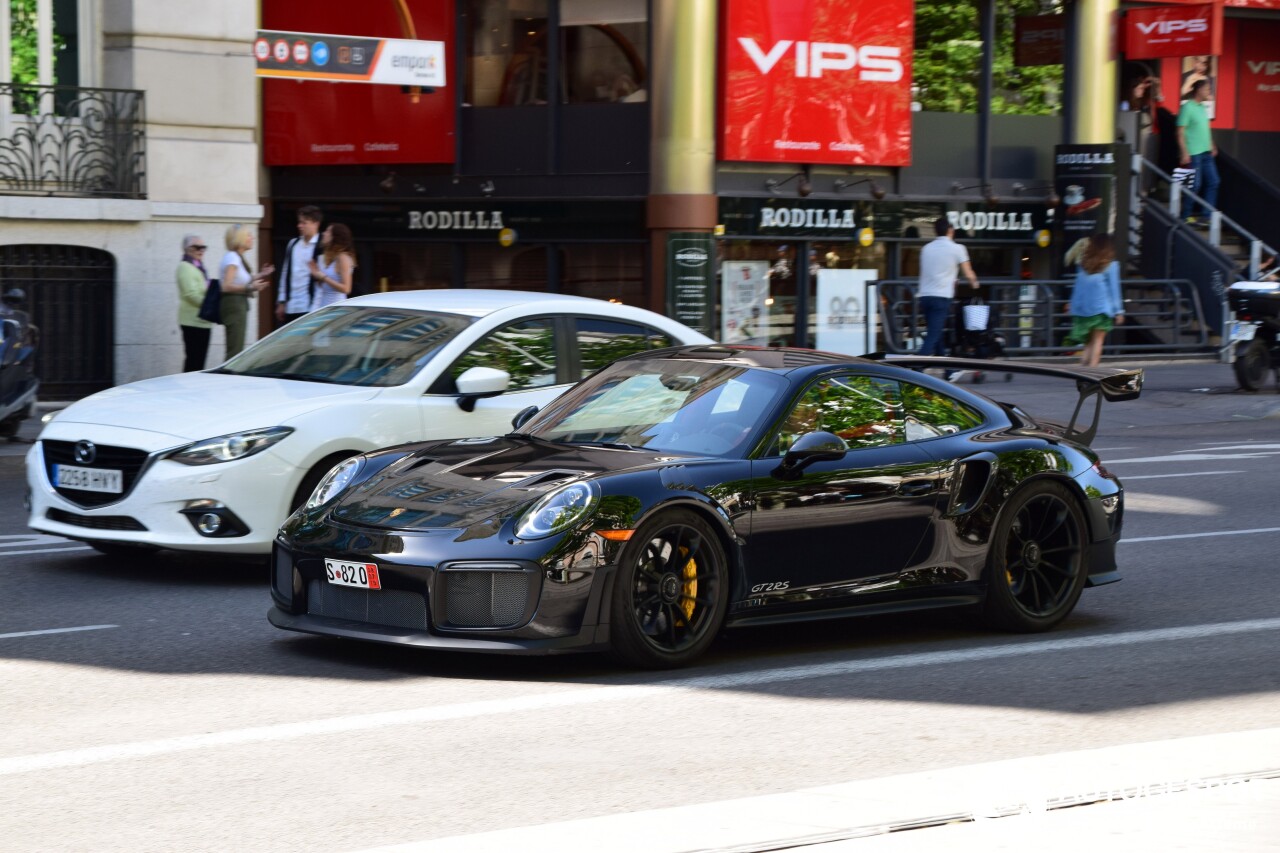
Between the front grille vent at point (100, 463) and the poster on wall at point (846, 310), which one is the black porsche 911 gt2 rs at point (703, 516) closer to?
the front grille vent at point (100, 463)

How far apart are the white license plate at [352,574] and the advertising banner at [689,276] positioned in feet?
52.7

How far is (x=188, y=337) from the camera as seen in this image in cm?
1777

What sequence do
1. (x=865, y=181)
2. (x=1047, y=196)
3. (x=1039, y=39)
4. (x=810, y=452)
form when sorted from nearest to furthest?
(x=810, y=452)
(x=865, y=181)
(x=1039, y=39)
(x=1047, y=196)

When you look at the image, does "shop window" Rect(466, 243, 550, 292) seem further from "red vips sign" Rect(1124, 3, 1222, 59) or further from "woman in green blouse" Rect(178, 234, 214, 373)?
"red vips sign" Rect(1124, 3, 1222, 59)

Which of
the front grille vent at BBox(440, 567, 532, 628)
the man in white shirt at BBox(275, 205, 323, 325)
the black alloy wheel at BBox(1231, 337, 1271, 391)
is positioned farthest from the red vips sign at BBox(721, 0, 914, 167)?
the front grille vent at BBox(440, 567, 532, 628)

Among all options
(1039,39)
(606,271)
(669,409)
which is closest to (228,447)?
(669,409)

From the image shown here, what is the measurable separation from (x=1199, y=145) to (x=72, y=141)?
16.6 m

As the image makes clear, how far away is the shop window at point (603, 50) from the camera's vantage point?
77.8 ft

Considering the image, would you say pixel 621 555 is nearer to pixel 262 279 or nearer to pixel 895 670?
pixel 895 670

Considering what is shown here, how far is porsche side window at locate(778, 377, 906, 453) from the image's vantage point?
26.2 feet

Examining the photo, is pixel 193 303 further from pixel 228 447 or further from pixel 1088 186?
pixel 1088 186

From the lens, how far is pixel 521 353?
10602 millimetres

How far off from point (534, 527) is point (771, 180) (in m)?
17.7

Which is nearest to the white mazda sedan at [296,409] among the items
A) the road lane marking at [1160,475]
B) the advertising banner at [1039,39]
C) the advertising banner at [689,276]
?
the road lane marking at [1160,475]
